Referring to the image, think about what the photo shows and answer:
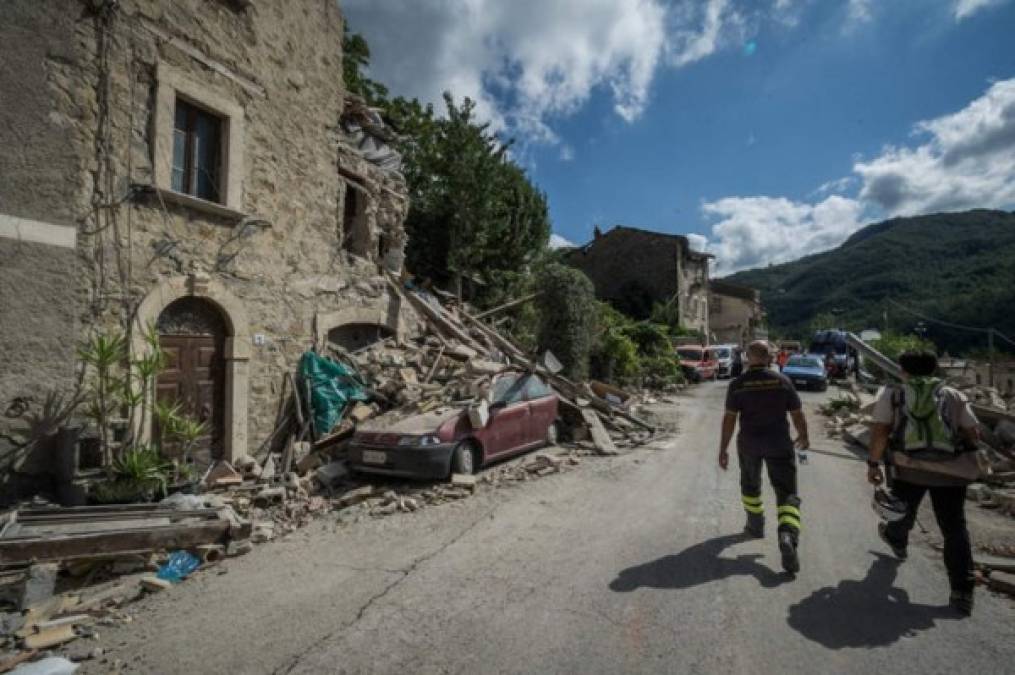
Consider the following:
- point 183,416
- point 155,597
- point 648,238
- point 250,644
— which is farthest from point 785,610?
point 648,238

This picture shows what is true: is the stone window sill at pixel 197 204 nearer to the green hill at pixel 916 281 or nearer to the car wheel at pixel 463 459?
the car wheel at pixel 463 459

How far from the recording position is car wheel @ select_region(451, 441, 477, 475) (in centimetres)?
666

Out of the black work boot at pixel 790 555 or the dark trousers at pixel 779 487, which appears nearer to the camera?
the black work boot at pixel 790 555

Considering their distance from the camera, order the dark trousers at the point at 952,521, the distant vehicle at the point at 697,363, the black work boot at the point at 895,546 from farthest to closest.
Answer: the distant vehicle at the point at 697,363 → the black work boot at the point at 895,546 → the dark trousers at the point at 952,521

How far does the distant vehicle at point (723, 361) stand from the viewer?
2417cm

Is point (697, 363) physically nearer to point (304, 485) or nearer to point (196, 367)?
point (304, 485)

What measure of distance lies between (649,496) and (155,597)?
493cm

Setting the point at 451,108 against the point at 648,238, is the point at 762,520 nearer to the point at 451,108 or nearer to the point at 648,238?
the point at 451,108

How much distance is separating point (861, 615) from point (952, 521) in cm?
95

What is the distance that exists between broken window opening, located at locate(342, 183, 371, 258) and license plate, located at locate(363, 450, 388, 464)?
225 inches

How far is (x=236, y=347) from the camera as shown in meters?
7.61

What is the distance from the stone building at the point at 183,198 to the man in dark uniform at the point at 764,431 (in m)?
7.00

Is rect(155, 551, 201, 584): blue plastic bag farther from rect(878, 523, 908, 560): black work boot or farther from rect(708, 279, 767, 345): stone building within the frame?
rect(708, 279, 767, 345): stone building

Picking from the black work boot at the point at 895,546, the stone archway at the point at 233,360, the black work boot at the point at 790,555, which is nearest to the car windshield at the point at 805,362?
the black work boot at the point at 895,546
